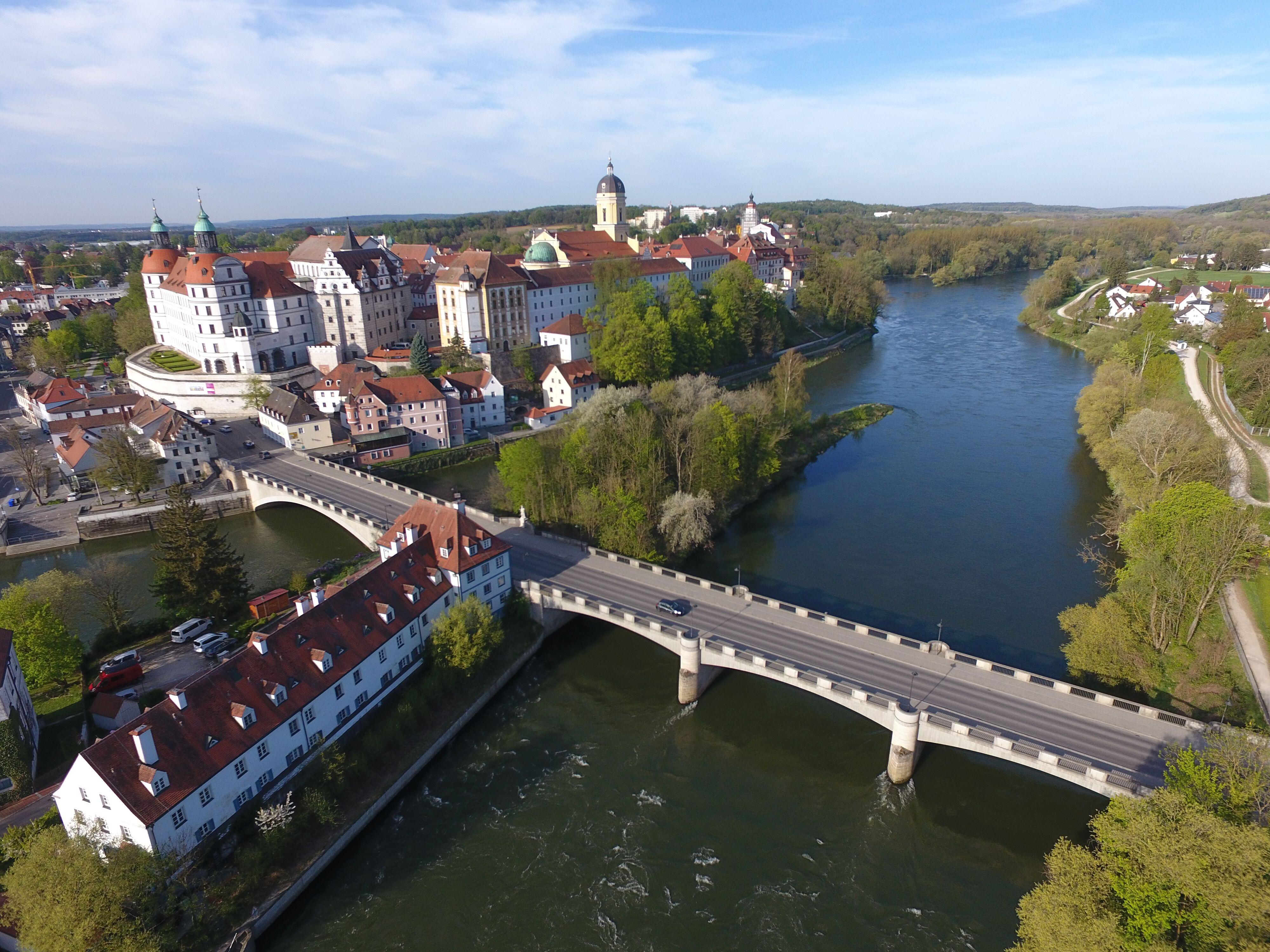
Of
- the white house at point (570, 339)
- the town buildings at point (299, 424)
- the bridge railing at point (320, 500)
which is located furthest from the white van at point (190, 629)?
the white house at point (570, 339)

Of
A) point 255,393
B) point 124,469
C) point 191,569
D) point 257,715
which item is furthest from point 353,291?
point 257,715

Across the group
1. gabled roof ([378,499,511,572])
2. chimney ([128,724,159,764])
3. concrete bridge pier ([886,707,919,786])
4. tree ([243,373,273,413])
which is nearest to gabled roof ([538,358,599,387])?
tree ([243,373,273,413])

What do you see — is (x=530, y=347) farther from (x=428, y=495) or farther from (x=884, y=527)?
(x=884, y=527)

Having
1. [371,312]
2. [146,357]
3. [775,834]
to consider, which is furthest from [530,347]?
[775,834]

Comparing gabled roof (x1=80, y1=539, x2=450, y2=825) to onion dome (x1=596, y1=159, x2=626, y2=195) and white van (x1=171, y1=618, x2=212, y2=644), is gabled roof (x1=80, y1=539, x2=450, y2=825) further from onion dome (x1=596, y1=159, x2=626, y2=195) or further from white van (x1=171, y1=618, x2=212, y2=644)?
onion dome (x1=596, y1=159, x2=626, y2=195)

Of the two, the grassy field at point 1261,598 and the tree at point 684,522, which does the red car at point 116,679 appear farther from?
the grassy field at point 1261,598

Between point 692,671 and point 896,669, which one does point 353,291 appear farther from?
point 896,669
